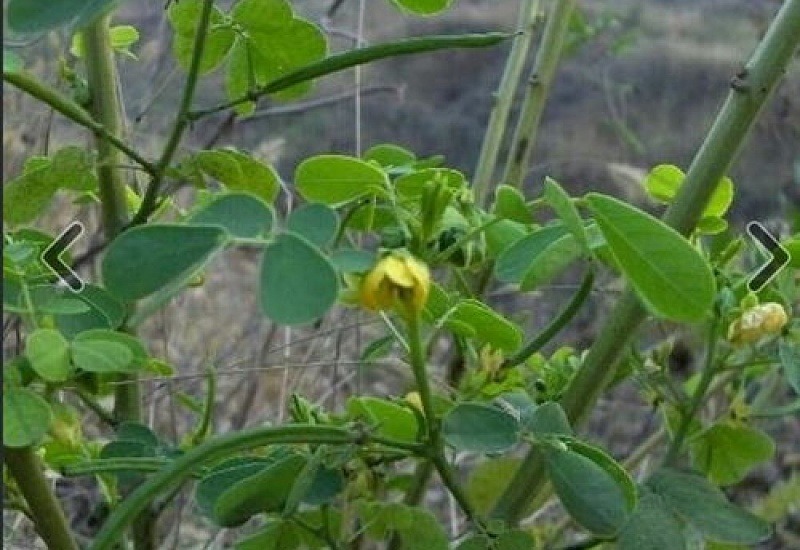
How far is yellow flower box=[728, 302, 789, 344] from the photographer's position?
602mm

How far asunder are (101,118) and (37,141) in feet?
2.54

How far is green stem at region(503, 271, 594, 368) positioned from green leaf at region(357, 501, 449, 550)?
0.08 m

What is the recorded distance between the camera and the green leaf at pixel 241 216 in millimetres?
439

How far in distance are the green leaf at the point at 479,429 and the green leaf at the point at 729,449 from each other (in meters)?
0.22

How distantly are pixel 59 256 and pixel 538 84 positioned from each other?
0.56 meters

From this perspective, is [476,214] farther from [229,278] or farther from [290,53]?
[229,278]

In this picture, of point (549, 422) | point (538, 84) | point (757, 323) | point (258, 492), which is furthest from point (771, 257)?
point (538, 84)

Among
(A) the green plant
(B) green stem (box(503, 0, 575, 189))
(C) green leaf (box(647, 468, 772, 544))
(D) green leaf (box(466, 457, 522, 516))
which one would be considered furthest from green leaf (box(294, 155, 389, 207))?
(B) green stem (box(503, 0, 575, 189))

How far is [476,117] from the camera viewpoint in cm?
339

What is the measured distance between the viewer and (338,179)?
0.54 m

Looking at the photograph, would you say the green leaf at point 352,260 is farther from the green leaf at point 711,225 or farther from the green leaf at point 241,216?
the green leaf at point 711,225

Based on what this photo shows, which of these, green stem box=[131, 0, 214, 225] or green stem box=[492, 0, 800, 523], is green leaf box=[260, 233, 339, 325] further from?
green stem box=[492, 0, 800, 523]

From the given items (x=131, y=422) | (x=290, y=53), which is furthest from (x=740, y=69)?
(x=131, y=422)

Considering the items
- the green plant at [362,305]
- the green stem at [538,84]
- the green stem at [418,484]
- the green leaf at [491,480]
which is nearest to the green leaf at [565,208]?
the green plant at [362,305]
